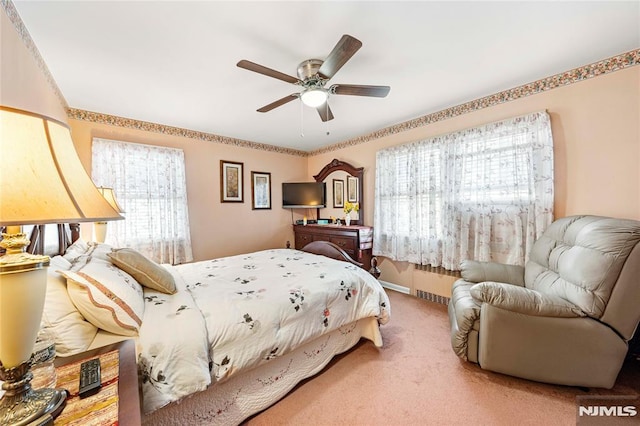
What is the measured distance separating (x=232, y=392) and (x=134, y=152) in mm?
3253

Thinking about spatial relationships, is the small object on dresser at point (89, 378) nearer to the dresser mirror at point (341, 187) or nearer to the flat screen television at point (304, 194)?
the dresser mirror at point (341, 187)

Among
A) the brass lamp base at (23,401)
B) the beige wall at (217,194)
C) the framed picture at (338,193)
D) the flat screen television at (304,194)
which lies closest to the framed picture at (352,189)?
the framed picture at (338,193)

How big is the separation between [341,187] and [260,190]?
151 centimetres

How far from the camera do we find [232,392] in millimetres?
1419

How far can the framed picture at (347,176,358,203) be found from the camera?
411cm

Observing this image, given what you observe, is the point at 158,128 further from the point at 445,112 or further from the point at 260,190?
the point at 445,112

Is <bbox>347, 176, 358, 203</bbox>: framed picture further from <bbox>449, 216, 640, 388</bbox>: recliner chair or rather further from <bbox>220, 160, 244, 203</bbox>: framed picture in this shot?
<bbox>449, 216, 640, 388</bbox>: recliner chair

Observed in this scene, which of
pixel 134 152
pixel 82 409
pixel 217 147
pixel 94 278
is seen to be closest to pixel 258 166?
pixel 217 147

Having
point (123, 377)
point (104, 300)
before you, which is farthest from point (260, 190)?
point (123, 377)

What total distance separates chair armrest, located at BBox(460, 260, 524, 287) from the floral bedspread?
972 mm

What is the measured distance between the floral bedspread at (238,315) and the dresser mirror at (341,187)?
6.38 ft

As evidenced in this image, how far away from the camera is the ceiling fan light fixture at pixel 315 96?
6.33ft

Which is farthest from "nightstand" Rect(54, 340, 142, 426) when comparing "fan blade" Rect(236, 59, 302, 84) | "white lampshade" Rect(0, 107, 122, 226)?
"fan blade" Rect(236, 59, 302, 84)

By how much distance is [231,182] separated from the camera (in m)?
4.09
